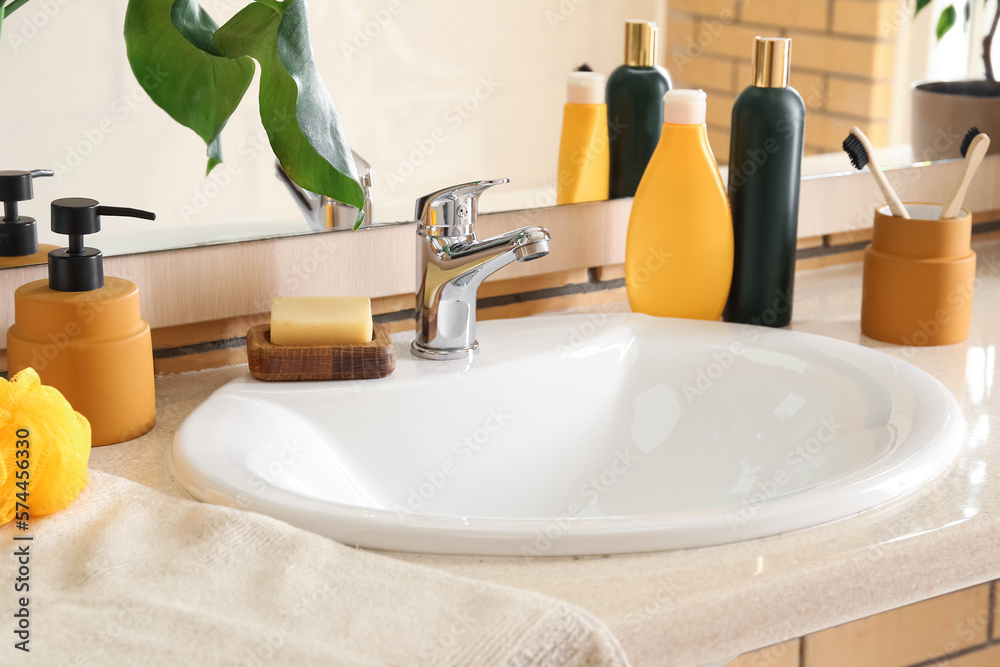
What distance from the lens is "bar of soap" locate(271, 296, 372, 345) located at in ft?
2.68

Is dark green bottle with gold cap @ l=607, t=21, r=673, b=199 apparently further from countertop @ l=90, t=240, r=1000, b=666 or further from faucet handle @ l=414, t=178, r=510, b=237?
countertop @ l=90, t=240, r=1000, b=666

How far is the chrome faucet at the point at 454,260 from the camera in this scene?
83 centimetres

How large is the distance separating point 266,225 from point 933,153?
813 mm

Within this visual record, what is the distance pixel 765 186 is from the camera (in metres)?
0.98

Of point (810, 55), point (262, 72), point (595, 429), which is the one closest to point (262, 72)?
Answer: point (262, 72)

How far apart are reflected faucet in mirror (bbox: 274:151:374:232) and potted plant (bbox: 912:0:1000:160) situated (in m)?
0.69

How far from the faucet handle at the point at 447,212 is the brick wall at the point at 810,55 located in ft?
1.14

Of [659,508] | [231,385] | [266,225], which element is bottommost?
[659,508]

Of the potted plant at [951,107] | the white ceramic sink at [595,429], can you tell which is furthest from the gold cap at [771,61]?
the potted plant at [951,107]

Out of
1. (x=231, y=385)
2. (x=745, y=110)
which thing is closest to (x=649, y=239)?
(x=745, y=110)

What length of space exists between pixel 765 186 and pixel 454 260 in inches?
12.6

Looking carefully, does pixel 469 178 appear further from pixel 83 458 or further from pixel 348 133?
pixel 83 458

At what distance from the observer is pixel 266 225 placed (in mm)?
905

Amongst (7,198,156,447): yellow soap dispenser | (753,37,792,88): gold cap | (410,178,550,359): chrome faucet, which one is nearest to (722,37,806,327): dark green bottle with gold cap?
(753,37,792,88): gold cap
